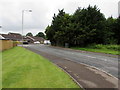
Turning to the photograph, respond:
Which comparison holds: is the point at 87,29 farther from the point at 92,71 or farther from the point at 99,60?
the point at 92,71

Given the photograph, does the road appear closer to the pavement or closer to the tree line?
the pavement

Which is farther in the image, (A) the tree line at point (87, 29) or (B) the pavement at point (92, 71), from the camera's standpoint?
(A) the tree line at point (87, 29)

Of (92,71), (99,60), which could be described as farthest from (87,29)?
(92,71)

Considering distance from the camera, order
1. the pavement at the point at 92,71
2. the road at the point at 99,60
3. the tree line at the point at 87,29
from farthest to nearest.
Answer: the tree line at the point at 87,29, the road at the point at 99,60, the pavement at the point at 92,71

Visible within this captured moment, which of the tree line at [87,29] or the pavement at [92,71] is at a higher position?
the tree line at [87,29]

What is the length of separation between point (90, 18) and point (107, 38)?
8711mm

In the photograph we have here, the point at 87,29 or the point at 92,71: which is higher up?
the point at 87,29

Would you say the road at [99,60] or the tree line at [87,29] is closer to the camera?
the road at [99,60]

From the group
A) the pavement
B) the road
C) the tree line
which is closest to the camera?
the pavement

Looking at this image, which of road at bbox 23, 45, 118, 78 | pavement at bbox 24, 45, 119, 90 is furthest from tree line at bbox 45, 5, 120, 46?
pavement at bbox 24, 45, 119, 90

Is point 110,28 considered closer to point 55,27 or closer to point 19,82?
point 55,27

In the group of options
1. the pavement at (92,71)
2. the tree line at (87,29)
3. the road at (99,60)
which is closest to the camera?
the pavement at (92,71)

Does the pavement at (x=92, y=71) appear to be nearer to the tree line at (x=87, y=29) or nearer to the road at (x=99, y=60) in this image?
Result: the road at (x=99, y=60)

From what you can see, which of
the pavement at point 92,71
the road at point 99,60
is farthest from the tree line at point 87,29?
the pavement at point 92,71
